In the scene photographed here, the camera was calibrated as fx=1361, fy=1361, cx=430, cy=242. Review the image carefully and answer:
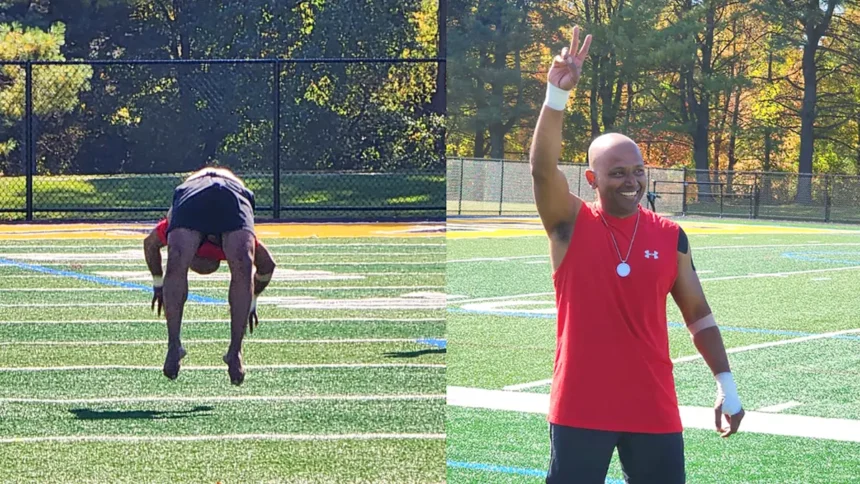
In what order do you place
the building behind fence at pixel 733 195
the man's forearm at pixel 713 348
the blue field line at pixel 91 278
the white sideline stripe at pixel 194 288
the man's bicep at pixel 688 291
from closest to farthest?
the man's bicep at pixel 688 291 → the man's forearm at pixel 713 348 → the building behind fence at pixel 733 195 → the blue field line at pixel 91 278 → the white sideline stripe at pixel 194 288

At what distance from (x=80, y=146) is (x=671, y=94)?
14.4 feet

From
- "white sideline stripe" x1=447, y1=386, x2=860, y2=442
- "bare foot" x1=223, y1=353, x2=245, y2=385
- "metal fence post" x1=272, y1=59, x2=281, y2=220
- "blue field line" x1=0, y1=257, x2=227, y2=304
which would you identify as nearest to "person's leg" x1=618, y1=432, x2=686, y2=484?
"bare foot" x1=223, y1=353, x2=245, y2=385

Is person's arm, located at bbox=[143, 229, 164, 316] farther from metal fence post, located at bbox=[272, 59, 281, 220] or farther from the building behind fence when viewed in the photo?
the building behind fence

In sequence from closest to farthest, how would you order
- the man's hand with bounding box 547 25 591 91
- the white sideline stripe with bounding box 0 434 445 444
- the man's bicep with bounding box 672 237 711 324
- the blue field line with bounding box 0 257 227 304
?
the man's hand with bounding box 547 25 591 91 < the man's bicep with bounding box 672 237 711 324 < the white sideline stripe with bounding box 0 434 445 444 < the blue field line with bounding box 0 257 227 304

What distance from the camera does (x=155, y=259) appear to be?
3465 mm

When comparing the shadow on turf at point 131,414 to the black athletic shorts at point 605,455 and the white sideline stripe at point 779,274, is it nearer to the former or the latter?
the black athletic shorts at point 605,455

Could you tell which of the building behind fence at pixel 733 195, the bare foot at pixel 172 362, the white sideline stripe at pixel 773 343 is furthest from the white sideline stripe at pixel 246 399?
the bare foot at pixel 172 362

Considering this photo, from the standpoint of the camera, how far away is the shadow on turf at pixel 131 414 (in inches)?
274

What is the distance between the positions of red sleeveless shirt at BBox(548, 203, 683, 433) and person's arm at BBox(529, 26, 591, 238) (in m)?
0.11

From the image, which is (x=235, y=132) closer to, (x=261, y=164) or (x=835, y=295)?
(x=261, y=164)

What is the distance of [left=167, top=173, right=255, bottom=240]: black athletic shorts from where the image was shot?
316 centimetres

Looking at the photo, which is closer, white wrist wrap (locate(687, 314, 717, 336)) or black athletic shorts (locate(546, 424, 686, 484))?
black athletic shorts (locate(546, 424, 686, 484))

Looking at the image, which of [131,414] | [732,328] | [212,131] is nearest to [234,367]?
[212,131]

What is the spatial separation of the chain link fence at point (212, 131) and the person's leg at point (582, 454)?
1.59 meters
